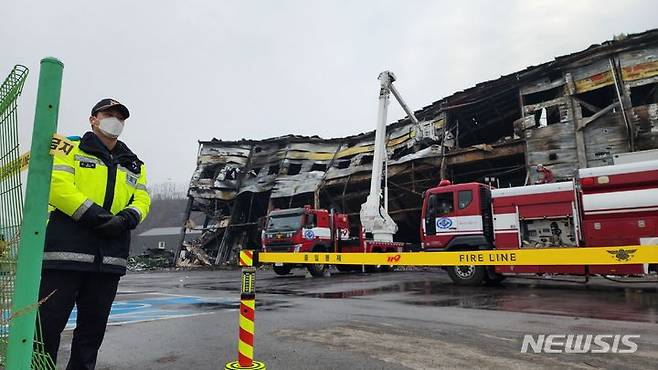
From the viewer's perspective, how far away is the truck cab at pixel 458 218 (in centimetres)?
1160

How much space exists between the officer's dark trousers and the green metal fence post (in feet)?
2.54

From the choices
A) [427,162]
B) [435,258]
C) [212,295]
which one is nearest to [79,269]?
[435,258]

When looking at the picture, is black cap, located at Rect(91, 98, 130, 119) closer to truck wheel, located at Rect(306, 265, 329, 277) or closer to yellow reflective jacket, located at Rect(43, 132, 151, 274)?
yellow reflective jacket, located at Rect(43, 132, 151, 274)

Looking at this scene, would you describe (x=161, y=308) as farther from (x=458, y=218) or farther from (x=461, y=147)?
(x=461, y=147)

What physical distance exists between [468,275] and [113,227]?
408 inches

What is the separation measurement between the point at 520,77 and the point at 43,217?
2137 cm

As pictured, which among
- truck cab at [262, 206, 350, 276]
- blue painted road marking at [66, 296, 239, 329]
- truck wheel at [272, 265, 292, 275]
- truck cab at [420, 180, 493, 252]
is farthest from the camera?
truck wheel at [272, 265, 292, 275]

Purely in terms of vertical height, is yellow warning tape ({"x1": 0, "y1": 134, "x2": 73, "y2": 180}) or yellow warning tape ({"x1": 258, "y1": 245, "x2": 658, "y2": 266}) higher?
yellow warning tape ({"x1": 0, "y1": 134, "x2": 73, "y2": 180})

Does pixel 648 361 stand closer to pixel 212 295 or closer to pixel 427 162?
pixel 212 295

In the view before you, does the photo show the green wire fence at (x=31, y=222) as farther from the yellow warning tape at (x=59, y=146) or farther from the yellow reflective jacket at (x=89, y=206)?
the yellow reflective jacket at (x=89, y=206)

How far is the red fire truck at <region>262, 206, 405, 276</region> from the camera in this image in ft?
53.3

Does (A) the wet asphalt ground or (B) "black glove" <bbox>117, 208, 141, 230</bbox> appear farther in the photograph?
(A) the wet asphalt ground

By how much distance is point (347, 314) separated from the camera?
710 centimetres

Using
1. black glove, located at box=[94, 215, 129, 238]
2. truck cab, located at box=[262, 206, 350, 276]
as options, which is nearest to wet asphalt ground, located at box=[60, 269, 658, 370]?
black glove, located at box=[94, 215, 129, 238]
